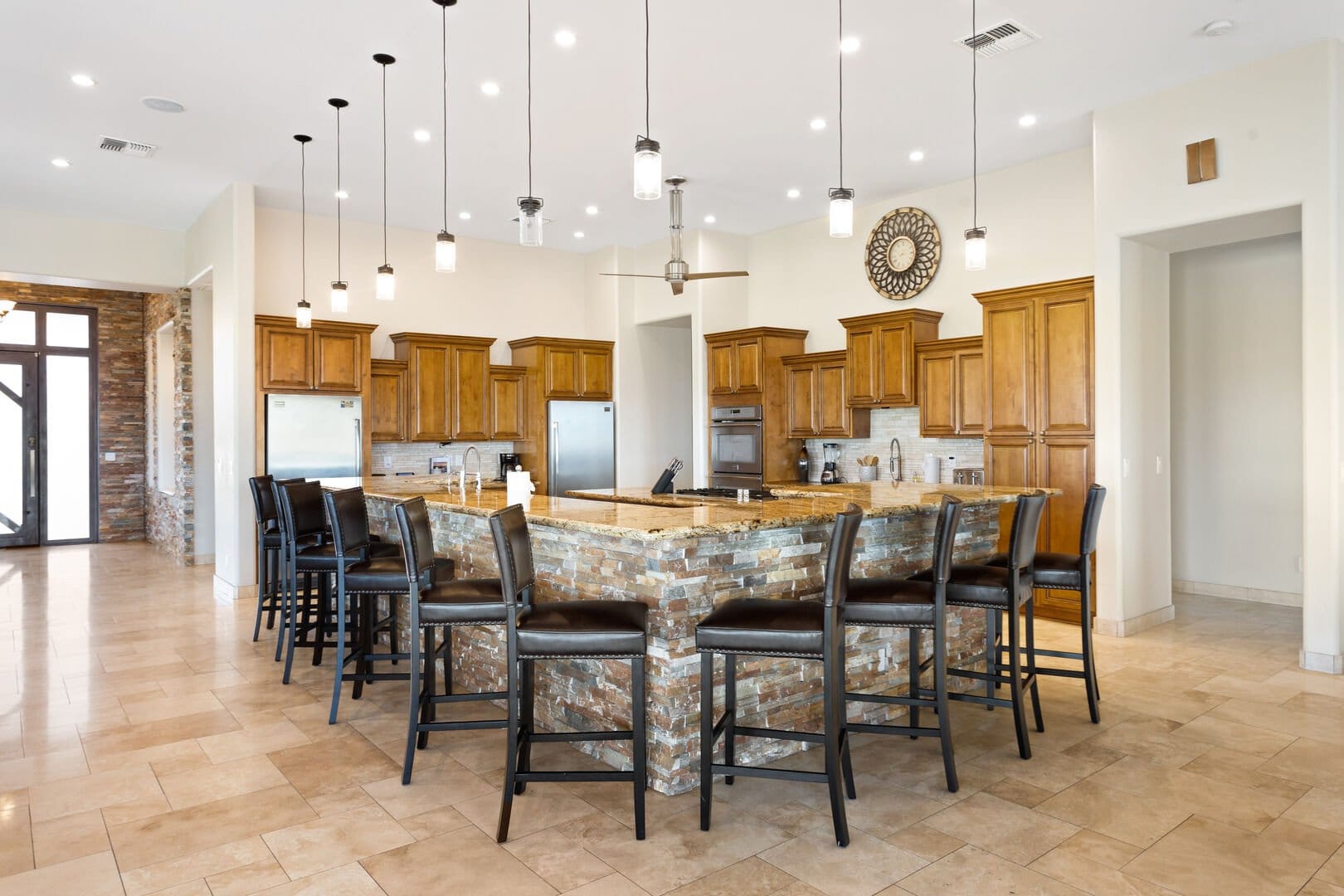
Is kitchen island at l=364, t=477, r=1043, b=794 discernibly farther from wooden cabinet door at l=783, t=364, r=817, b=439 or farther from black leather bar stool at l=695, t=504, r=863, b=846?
wooden cabinet door at l=783, t=364, r=817, b=439

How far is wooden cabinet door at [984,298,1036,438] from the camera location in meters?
5.93

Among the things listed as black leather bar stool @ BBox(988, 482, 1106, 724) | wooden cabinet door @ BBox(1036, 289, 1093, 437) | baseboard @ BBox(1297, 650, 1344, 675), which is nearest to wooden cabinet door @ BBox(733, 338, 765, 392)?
wooden cabinet door @ BBox(1036, 289, 1093, 437)

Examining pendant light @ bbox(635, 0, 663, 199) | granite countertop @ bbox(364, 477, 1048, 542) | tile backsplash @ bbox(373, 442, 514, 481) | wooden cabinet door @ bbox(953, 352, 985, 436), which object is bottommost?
granite countertop @ bbox(364, 477, 1048, 542)

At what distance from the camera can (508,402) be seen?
8773 mm

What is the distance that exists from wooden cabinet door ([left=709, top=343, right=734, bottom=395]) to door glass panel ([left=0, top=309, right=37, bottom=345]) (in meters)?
8.51

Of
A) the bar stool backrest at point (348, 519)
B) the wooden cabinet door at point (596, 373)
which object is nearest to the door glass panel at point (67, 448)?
the wooden cabinet door at point (596, 373)

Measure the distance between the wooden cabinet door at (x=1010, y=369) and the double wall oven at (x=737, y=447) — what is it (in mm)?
2304

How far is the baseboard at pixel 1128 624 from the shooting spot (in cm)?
540

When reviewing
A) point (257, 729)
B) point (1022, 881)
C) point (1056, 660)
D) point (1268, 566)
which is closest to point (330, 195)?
point (257, 729)

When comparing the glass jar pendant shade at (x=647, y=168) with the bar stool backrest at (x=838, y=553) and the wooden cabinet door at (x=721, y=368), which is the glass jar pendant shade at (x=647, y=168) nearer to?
the bar stool backrest at (x=838, y=553)

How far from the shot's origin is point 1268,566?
6.28m

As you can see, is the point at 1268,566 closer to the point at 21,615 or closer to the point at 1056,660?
the point at 1056,660

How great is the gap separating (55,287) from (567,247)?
21.7ft

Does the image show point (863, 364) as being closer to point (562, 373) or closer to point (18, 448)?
point (562, 373)
